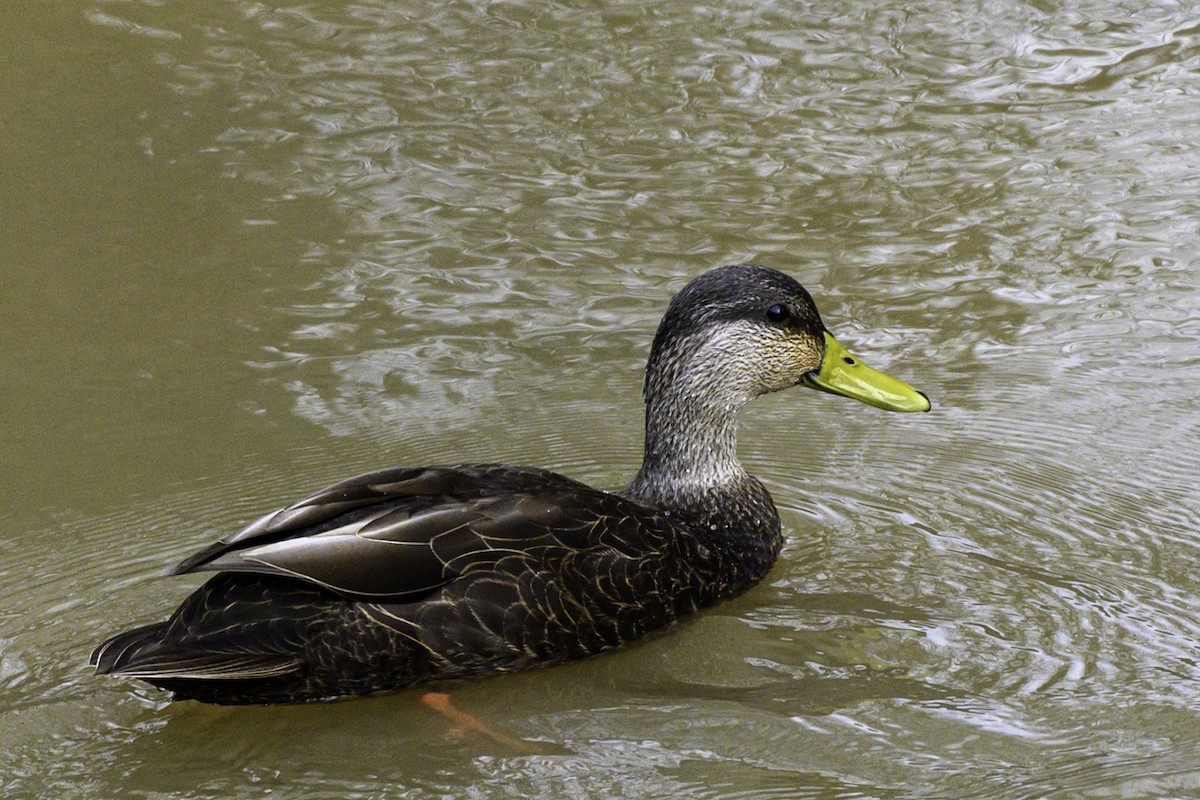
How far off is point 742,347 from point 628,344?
1347 mm

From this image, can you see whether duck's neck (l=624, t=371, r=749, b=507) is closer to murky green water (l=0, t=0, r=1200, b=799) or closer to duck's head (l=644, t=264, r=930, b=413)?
duck's head (l=644, t=264, r=930, b=413)

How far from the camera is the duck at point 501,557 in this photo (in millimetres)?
5148

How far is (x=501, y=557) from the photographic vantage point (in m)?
5.42

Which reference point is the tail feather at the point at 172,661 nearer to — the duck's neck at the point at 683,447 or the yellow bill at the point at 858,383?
the duck's neck at the point at 683,447

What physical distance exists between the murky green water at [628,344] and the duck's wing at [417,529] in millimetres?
429

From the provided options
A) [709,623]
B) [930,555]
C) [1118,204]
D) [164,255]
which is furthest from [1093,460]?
[164,255]

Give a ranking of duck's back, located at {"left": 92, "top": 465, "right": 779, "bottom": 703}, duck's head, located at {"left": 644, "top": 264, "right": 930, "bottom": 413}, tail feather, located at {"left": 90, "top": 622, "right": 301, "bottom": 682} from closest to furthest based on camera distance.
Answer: tail feather, located at {"left": 90, "top": 622, "right": 301, "bottom": 682} → duck's back, located at {"left": 92, "top": 465, "right": 779, "bottom": 703} → duck's head, located at {"left": 644, "top": 264, "right": 930, "bottom": 413}

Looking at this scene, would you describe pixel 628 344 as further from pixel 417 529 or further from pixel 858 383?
pixel 417 529

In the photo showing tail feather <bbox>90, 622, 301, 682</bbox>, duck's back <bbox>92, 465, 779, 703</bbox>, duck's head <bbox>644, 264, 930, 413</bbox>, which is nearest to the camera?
tail feather <bbox>90, 622, 301, 682</bbox>

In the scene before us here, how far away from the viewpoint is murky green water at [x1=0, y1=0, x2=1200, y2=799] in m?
5.06

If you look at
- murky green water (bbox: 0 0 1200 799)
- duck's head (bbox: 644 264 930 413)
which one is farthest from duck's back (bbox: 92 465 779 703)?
duck's head (bbox: 644 264 930 413)

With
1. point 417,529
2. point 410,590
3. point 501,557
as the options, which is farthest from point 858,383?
point 410,590

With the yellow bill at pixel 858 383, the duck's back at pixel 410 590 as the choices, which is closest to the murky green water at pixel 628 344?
the duck's back at pixel 410 590

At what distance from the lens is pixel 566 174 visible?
9.02 meters
